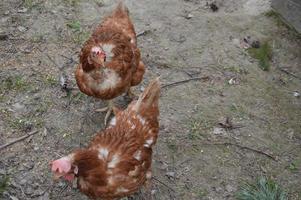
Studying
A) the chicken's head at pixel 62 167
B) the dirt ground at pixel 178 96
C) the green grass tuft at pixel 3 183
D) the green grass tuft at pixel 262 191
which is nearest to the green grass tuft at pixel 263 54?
the dirt ground at pixel 178 96

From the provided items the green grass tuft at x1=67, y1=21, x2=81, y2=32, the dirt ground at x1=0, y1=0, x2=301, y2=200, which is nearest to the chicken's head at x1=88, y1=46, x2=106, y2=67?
the dirt ground at x1=0, y1=0, x2=301, y2=200

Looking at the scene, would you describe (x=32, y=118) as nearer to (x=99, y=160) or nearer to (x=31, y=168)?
(x=31, y=168)

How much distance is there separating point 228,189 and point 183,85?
1.32 meters

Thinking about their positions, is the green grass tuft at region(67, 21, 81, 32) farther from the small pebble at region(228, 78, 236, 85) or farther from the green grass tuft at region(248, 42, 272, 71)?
the green grass tuft at region(248, 42, 272, 71)

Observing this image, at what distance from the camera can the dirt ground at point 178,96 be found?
168 inches

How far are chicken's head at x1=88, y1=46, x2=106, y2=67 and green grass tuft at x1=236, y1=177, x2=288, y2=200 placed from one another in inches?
65.2

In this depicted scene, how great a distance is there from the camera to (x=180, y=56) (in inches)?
213

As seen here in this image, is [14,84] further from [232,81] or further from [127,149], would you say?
[232,81]

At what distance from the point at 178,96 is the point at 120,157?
1.53m

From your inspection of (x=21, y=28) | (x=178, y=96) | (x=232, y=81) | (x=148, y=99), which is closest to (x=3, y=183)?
(x=148, y=99)

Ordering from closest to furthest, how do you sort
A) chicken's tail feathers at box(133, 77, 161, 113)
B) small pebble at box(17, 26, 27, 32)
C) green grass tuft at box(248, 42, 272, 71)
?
chicken's tail feathers at box(133, 77, 161, 113)
green grass tuft at box(248, 42, 272, 71)
small pebble at box(17, 26, 27, 32)

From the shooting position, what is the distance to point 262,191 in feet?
13.5

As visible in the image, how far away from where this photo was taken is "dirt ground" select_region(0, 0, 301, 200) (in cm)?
427

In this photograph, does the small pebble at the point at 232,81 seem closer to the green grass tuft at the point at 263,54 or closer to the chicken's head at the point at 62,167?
the green grass tuft at the point at 263,54
